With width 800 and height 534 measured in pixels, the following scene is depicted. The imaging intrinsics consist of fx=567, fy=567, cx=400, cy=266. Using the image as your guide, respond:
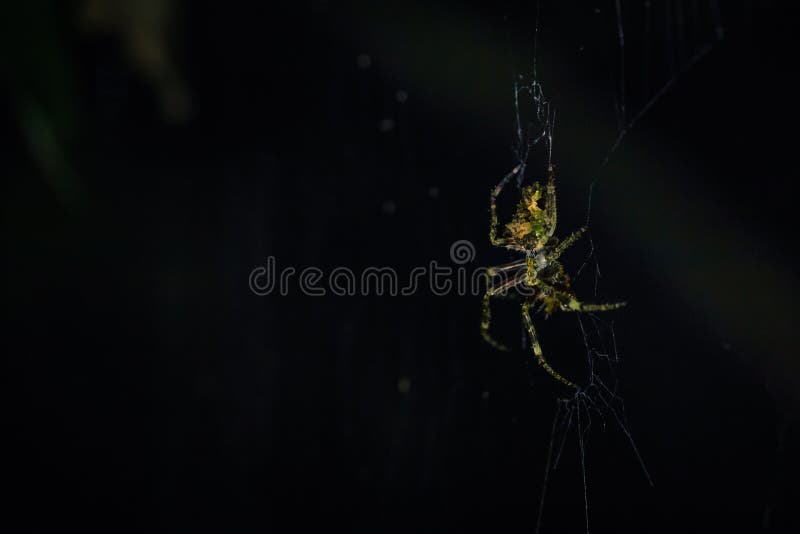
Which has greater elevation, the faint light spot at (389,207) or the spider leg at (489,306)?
the faint light spot at (389,207)

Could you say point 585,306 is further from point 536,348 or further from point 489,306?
point 489,306

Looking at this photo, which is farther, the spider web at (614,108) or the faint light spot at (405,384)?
the faint light spot at (405,384)

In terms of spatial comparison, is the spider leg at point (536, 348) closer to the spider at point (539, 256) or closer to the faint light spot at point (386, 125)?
the spider at point (539, 256)

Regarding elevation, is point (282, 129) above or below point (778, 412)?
above

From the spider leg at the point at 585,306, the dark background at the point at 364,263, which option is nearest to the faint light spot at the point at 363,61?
the dark background at the point at 364,263

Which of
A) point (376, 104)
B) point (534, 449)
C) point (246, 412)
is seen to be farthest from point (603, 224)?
point (246, 412)

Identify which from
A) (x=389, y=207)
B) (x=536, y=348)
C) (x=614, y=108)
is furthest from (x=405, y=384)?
(x=614, y=108)

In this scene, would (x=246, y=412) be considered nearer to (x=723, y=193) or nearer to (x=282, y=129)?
(x=282, y=129)
